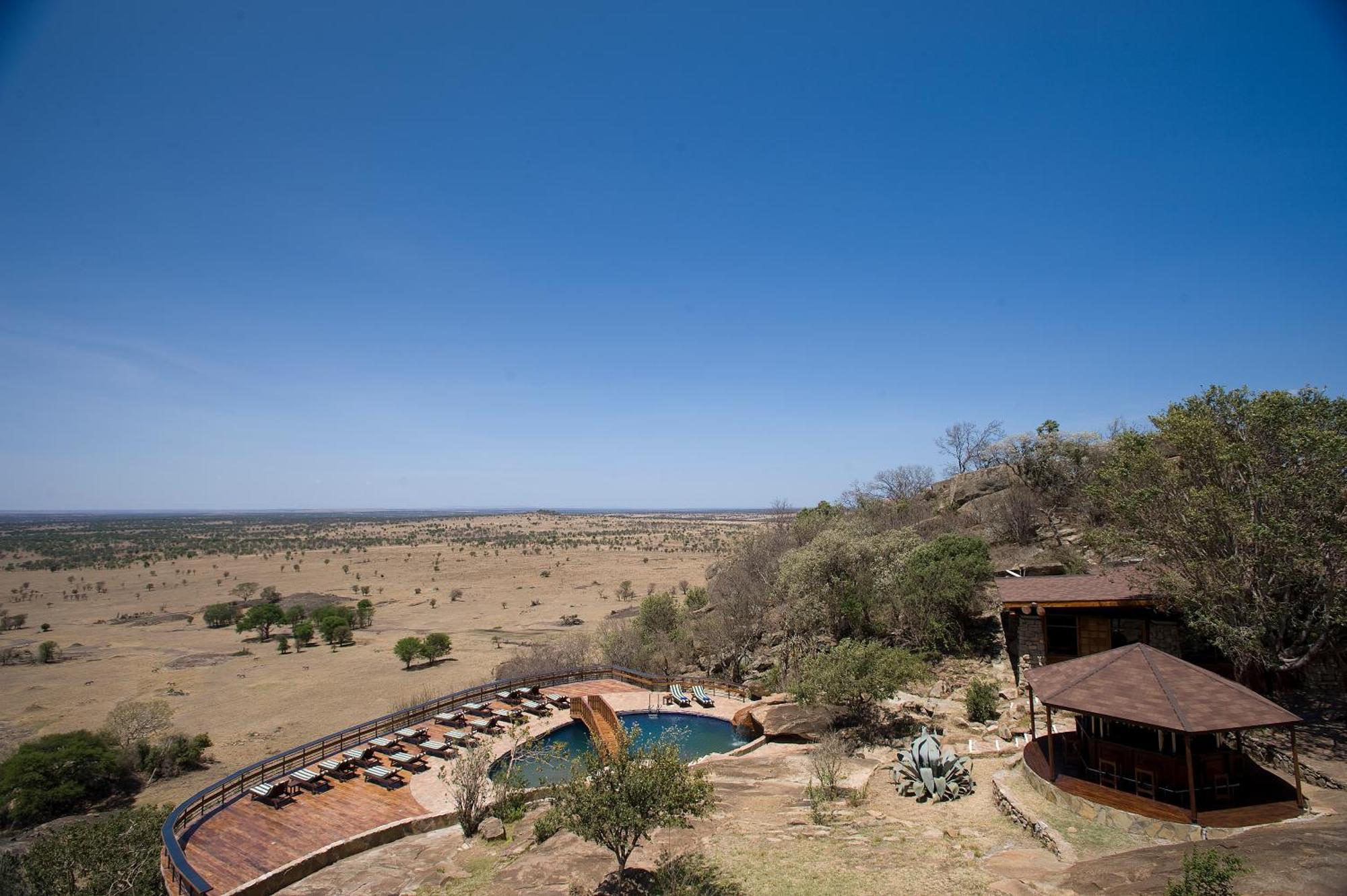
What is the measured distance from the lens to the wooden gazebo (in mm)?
12891

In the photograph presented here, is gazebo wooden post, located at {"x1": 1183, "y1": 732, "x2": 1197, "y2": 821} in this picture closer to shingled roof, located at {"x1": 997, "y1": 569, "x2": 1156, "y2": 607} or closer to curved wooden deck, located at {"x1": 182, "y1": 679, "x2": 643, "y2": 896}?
shingled roof, located at {"x1": 997, "y1": 569, "x2": 1156, "y2": 607}

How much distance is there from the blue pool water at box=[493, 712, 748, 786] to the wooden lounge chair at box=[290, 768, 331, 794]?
5.50 metres

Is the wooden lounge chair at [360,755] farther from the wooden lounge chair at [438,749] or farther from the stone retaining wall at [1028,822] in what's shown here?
the stone retaining wall at [1028,822]

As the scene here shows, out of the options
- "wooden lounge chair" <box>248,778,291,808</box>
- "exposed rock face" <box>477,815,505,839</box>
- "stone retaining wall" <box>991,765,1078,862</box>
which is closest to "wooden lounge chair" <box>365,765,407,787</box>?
"wooden lounge chair" <box>248,778,291,808</box>

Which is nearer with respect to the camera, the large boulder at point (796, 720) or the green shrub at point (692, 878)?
the green shrub at point (692, 878)

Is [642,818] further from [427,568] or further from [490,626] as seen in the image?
[427,568]

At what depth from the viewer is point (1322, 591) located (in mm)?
16750

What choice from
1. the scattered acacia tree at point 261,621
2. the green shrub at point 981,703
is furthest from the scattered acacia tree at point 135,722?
the green shrub at point 981,703

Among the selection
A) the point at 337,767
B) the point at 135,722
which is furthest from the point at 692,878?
the point at 135,722

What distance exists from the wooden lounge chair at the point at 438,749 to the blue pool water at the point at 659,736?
2.14m

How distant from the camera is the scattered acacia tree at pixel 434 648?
141ft

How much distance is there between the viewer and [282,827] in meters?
18.0

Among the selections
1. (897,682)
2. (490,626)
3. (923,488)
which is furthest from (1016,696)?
(490,626)

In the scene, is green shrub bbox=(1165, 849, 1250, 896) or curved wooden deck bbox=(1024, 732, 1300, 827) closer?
green shrub bbox=(1165, 849, 1250, 896)
